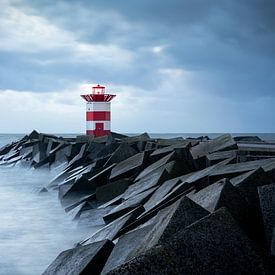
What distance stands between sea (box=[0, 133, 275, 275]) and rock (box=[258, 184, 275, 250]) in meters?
1.88

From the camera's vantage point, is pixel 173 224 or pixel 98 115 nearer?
pixel 173 224

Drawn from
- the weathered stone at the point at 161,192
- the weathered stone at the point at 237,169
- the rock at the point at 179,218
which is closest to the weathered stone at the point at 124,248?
the rock at the point at 179,218

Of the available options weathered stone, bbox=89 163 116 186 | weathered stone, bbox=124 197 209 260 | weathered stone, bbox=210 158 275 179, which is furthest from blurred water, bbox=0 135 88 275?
weathered stone, bbox=124 197 209 260

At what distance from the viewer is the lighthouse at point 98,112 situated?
12602 millimetres

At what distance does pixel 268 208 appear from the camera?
2.33 m

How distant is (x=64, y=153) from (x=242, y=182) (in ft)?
24.9

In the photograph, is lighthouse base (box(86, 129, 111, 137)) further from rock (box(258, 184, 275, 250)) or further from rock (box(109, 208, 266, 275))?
rock (box(109, 208, 266, 275))

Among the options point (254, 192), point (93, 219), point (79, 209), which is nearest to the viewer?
point (254, 192)

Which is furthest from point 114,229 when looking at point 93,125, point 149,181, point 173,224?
point 93,125

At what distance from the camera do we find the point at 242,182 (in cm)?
293

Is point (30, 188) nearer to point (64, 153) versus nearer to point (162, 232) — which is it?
point (64, 153)

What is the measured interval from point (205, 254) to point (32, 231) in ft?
11.2

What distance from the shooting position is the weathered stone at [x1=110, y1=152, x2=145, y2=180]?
5902mm

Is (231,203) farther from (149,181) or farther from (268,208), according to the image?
(149,181)
